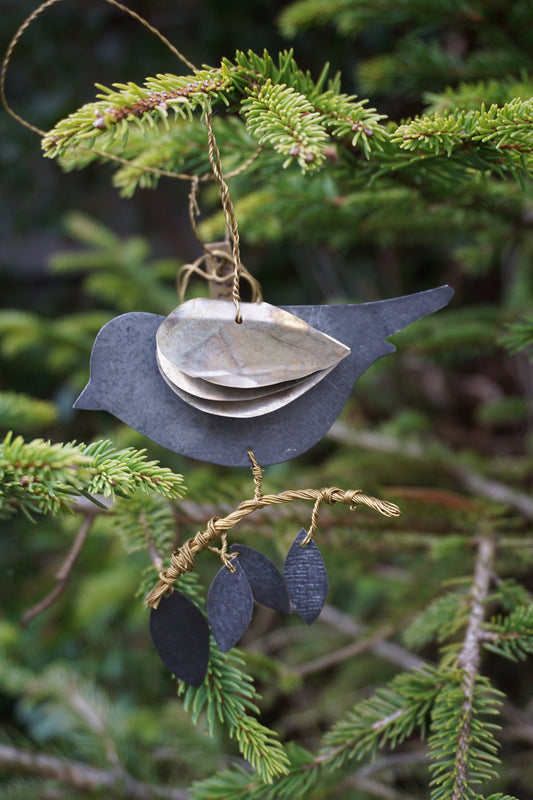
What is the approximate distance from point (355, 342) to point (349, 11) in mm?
655

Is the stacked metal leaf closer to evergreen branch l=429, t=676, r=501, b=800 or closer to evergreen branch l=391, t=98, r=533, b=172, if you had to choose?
evergreen branch l=391, t=98, r=533, b=172

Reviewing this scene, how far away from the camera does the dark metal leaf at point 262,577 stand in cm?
57

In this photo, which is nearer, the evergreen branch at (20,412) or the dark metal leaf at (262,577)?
the dark metal leaf at (262,577)

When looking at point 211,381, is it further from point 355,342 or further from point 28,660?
point 28,660

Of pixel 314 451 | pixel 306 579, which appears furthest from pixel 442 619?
pixel 314 451

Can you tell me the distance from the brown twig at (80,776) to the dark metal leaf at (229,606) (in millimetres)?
487

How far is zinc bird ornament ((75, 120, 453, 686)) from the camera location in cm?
56

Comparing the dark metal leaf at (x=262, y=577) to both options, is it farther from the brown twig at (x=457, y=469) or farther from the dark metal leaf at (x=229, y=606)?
the brown twig at (x=457, y=469)

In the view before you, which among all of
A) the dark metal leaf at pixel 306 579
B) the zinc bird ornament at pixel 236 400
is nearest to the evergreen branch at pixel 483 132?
the zinc bird ornament at pixel 236 400

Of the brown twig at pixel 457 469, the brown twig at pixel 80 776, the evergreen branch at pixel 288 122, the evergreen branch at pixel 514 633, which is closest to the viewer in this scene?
the evergreen branch at pixel 288 122

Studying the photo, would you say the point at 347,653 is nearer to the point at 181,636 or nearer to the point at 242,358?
the point at 181,636

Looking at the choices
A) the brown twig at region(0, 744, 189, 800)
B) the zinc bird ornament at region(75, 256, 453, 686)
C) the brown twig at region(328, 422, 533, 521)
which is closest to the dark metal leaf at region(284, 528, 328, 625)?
the zinc bird ornament at region(75, 256, 453, 686)

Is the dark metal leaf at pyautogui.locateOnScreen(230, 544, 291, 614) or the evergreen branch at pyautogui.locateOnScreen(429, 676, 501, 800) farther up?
the dark metal leaf at pyautogui.locateOnScreen(230, 544, 291, 614)

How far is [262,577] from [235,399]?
18 centimetres
